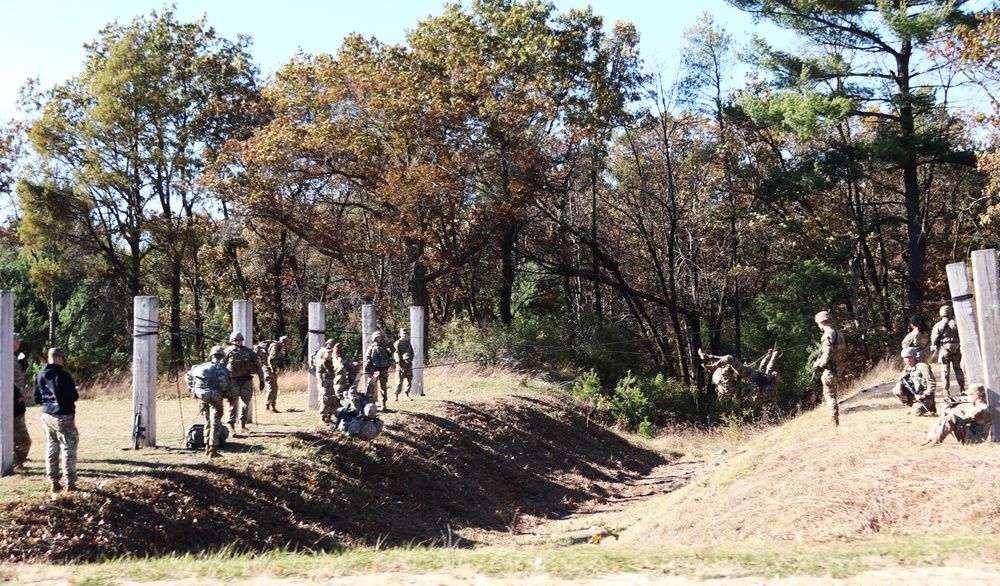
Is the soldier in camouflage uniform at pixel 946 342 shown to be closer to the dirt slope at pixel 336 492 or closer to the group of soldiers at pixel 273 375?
the dirt slope at pixel 336 492

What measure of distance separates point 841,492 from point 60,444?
33.7 ft

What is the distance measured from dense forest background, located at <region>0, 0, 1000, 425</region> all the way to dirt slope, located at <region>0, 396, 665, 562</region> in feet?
32.4

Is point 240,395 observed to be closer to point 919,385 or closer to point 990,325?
point 919,385

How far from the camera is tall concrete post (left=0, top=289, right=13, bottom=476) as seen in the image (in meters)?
11.3

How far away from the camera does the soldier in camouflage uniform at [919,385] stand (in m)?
15.3

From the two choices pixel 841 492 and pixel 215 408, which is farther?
pixel 215 408

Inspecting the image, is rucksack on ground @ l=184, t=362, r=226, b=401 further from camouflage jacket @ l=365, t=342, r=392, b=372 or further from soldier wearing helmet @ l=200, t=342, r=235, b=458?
camouflage jacket @ l=365, t=342, r=392, b=372

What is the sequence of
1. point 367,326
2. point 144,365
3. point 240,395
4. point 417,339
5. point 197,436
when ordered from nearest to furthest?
point 144,365, point 197,436, point 240,395, point 367,326, point 417,339

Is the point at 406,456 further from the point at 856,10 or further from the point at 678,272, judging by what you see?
the point at 678,272

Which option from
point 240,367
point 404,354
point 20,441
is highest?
point 404,354

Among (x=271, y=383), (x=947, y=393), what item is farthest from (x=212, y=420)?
(x=947, y=393)

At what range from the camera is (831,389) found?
16.3 meters

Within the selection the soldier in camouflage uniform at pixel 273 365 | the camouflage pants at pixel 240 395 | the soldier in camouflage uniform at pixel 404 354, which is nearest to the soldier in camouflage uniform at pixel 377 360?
the soldier in camouflage uniform at pixel 404 354

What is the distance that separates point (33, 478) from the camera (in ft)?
37.3
